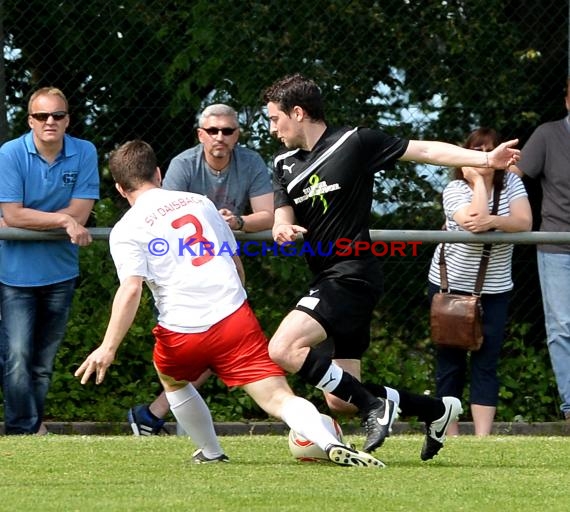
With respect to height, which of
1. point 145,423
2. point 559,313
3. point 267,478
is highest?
point 559,313

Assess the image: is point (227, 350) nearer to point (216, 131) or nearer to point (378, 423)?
point (378, 423)

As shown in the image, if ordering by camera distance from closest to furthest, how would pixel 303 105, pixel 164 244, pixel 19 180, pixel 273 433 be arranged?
pixel 164 244, pixel 303 105, pixel 19 180, pixel 273 433

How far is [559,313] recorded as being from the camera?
9.59 metres

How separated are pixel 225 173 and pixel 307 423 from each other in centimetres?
272

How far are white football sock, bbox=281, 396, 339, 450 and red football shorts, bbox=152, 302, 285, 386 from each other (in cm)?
21

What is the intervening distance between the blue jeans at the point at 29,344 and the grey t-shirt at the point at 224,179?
932 mm

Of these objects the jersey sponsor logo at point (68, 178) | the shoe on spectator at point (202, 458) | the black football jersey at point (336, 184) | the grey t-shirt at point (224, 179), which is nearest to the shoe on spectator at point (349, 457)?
the shoe on spectator at point (202, 458)

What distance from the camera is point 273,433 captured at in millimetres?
10297

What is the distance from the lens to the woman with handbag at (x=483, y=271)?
30.1 ft

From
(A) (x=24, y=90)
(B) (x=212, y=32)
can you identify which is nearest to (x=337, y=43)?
(B) (x=212, y=32)

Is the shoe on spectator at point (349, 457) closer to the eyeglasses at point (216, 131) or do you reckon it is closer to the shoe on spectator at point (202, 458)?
the shoe on spectator at point (202, 458)

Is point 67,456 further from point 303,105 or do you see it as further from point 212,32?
point 212,32

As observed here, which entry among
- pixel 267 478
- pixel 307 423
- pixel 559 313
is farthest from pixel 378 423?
pixel 559 313

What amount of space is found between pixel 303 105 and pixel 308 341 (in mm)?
1201
